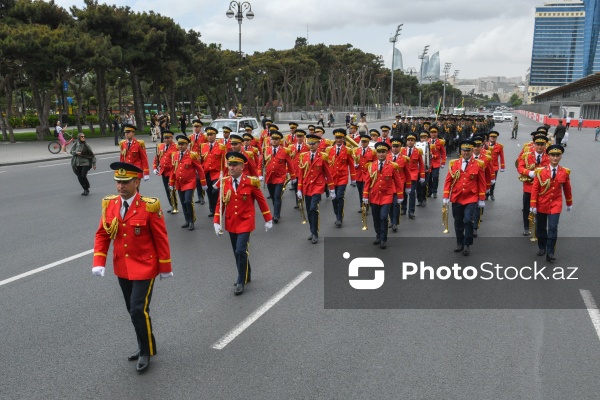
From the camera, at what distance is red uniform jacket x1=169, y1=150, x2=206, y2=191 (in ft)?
33.5

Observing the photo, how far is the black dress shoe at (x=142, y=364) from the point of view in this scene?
15.5ft

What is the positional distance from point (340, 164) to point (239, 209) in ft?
14.5

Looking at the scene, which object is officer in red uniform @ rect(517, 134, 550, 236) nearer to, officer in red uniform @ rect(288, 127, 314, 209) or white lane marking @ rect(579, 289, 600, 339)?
white lane marking @ rect(579, 289, 600, 339)

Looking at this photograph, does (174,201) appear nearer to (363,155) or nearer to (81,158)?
(81,158)

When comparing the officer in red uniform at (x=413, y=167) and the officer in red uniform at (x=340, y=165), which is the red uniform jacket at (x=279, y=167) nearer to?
the officer in red uniform at (x=340, y=165)

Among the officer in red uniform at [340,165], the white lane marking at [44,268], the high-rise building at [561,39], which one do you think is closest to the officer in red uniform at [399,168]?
the officer in red uniform at [340,165]

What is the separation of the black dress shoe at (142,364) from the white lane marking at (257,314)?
0.68 meters

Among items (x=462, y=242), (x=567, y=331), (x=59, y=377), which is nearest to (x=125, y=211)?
(x=59, y=377)

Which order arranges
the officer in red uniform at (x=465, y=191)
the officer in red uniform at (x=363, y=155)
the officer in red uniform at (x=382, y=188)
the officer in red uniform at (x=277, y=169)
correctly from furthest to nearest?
the officer in red uniform at (x=363, y=155) < the officer in red uniform at (x=277, y=169) < the officer in red uniform at (x=382, y=188) < the officer in red uniform at (x=465, y=191)

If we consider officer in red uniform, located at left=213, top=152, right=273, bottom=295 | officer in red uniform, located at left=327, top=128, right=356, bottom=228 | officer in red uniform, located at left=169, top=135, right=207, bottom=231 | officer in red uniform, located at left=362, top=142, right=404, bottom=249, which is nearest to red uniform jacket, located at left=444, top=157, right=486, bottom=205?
officer in red uniform, located at left=362, top=142, right=404, bottom=249

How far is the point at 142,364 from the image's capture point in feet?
15.6

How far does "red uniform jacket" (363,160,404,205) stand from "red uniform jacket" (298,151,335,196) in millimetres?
953

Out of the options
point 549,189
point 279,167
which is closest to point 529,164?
point 549,189

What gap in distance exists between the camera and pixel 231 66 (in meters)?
54.9
